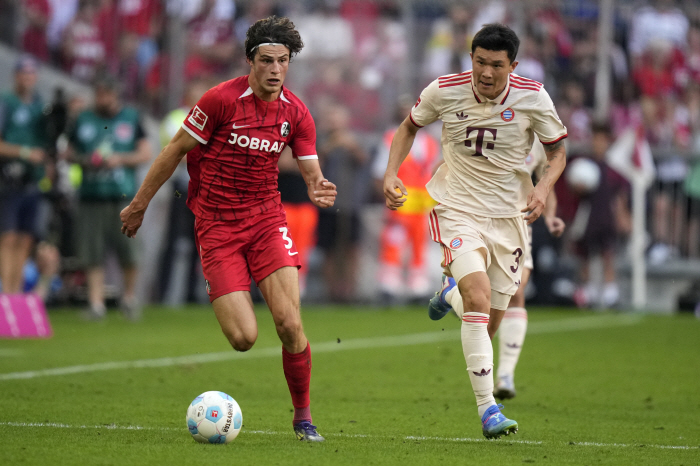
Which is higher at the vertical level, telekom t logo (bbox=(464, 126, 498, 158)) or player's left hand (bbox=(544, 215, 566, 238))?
telekom t logo (bbox=(464, 126, 498, 158))

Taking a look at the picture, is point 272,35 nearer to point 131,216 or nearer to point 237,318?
point 131,216

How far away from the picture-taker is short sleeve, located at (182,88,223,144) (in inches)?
253

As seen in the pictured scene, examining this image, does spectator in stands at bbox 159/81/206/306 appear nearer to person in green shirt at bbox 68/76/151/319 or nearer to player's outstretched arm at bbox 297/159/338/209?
person in green shirt at bbox 68/76/151/319

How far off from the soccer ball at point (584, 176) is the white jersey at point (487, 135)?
9.68 metres

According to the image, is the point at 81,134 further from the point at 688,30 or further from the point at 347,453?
the point at 688,30

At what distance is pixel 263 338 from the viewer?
1284 cm

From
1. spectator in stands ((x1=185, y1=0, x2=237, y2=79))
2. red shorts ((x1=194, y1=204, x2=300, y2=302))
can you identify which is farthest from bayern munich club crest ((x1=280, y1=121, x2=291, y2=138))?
spectator in stands ((x1=185, y1=0, x2=237, y2=79))

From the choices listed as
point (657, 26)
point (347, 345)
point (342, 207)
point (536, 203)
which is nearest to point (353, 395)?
point (536, 203)

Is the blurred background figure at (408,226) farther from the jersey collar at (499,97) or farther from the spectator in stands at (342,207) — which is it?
the jersey collar at (499,97)

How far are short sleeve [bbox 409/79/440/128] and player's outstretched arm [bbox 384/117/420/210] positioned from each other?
6 centimetres

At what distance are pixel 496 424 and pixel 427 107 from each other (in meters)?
2.10

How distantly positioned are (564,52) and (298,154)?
40.0 feet

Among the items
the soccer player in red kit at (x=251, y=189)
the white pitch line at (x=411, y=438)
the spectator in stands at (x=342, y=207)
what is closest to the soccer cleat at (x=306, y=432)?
the soccer player in red kit at (x=251, y=189)

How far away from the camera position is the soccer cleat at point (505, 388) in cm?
835
